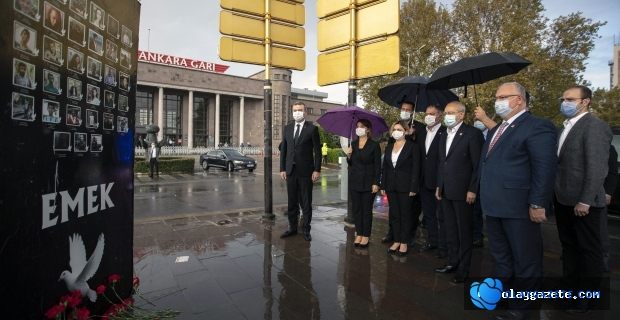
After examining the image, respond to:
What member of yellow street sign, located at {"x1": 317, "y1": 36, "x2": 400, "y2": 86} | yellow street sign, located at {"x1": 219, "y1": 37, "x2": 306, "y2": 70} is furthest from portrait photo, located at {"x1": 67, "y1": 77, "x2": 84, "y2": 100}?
yellow street sign, located at {"x1": 317, "y1": 36, "x2": 400, "y2": 86}

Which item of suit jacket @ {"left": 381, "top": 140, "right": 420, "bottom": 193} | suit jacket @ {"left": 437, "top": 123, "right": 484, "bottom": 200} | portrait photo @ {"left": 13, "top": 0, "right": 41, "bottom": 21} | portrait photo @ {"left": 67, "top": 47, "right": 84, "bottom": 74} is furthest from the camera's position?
suit jacket @ {"left": 381, "top": 140, "right": 420, "bottom": 193}

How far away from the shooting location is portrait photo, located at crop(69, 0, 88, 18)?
2.08 metres

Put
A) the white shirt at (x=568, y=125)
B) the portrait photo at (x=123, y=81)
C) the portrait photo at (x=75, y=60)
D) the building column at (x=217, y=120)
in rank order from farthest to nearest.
Result: the building column at (x=217, y=120), the white shirt at (x=568, y=125), the portrait photo at (x=123, y=81), the portrait photo at (x=75, y=60)

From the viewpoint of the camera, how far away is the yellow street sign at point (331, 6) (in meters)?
5.98

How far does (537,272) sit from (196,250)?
3.92 meters

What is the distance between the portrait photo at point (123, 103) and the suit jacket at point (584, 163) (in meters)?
3.96

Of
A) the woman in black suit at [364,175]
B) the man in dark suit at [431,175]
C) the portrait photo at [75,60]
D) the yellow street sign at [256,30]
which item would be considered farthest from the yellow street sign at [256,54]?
the portrait photo at [75,60]

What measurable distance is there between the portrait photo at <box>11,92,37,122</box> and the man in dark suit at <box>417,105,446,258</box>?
12.9 feet

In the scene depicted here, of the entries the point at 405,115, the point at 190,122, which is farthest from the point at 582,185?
the point at 190,122

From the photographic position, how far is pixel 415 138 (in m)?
4.75

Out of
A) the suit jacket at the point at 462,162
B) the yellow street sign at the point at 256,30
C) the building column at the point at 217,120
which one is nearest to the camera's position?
the suit jacket at the point at 462,162

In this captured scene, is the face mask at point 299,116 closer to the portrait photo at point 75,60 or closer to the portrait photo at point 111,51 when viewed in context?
the portrait photo at point 111,51

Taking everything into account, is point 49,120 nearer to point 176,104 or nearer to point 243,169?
point 243,169

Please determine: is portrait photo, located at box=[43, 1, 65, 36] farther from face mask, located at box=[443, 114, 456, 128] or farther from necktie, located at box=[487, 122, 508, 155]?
face mask, located at box=[443, 114, 456, 128]
